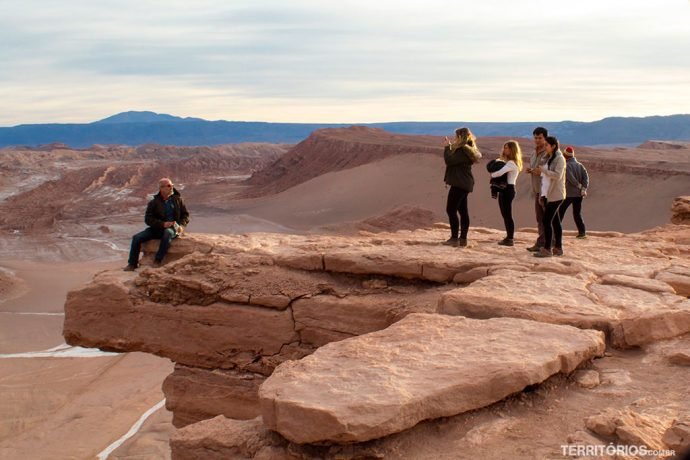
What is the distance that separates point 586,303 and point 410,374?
2.00 m

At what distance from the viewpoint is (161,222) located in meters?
8.15

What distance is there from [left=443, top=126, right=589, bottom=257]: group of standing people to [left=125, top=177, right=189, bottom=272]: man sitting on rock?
3.13m

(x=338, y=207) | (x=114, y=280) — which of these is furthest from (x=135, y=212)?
(x=114, y=280)

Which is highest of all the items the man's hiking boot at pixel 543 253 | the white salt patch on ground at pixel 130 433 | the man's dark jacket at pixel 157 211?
Result: the man's dark jacket at pixel 157 211

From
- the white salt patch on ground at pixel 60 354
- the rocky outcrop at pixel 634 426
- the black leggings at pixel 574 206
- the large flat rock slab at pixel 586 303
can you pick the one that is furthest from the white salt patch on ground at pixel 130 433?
the rocky outcrop at pixel 634 426

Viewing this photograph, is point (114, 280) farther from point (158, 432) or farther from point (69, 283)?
point (69, 283)

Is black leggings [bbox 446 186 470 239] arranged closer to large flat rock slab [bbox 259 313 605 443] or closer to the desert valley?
the desert valley

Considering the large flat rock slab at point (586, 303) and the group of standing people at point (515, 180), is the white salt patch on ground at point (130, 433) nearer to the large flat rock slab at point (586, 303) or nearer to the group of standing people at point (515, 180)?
the group of standing people at point (515, 180)

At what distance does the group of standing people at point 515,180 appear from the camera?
23.1 ft

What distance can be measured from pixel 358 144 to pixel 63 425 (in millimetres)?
32344

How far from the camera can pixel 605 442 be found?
342 centimetres

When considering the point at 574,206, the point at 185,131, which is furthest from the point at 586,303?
the point at 185,131

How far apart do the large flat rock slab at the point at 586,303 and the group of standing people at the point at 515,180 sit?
3.57 feet

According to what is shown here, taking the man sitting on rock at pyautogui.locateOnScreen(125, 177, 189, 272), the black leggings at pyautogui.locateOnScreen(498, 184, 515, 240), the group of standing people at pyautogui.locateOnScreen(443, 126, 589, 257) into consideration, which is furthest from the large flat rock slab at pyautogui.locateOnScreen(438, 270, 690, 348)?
the man sitting on rock at pyautogui.locateOnScreen(125, 177, 189, 272)
